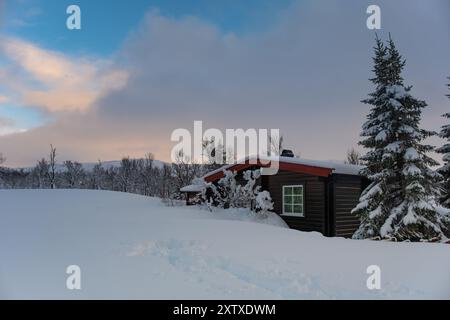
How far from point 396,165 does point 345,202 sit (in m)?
2.61

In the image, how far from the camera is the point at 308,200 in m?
13.1

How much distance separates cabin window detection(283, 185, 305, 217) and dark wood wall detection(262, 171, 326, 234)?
0.55 feet

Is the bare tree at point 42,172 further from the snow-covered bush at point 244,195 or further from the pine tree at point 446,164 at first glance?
the pine tree at point 446,164

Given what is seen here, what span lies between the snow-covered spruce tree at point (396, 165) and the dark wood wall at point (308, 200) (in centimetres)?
153

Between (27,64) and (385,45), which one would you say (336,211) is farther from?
(27,64)

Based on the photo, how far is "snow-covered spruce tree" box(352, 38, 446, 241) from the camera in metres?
10.9

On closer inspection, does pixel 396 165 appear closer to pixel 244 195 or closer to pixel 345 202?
pixel 345 202

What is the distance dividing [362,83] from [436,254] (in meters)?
9.06

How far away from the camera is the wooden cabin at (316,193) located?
12516 millimetres

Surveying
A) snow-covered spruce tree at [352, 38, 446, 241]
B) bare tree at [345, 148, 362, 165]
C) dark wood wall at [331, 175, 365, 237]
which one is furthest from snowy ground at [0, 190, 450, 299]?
bare tree at [345, 148, 362, 165]

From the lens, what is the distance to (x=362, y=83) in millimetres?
13336

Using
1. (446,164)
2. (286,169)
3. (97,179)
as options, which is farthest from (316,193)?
(97,179)

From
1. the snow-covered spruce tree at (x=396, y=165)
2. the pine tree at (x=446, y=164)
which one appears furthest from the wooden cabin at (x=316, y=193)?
the pine tree at (x=446, y=164)

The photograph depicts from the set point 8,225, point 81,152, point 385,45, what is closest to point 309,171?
point 385,45
